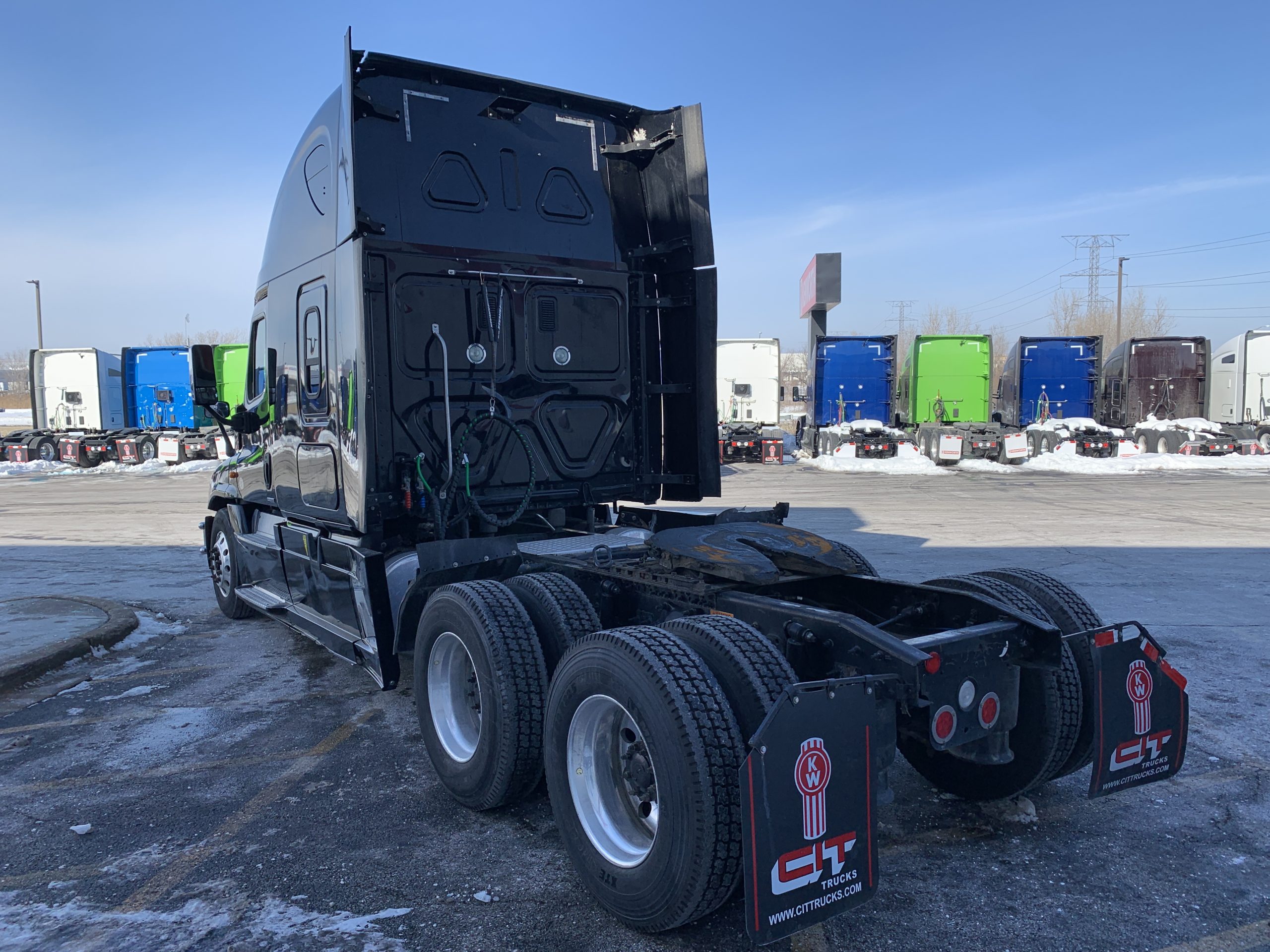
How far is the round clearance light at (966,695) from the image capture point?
10.0 ft

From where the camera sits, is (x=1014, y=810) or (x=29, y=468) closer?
(x=1014, y=810)

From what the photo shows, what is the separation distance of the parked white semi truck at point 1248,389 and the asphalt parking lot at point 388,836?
1979 centimetres

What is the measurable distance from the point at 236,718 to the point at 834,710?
380cm

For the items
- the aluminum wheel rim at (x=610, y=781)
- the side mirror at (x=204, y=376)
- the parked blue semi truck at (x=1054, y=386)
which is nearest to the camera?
the aluminum wheel rim at (x=610, y=781)

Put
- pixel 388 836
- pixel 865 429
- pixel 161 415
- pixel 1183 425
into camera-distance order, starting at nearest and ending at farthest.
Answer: pixel 388 836 → pixel 865 429 → pixel 1183 425 → pixel 161 415

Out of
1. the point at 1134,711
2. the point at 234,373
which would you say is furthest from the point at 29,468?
the point at 1134,711

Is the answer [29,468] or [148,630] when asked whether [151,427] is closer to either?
[29,468]

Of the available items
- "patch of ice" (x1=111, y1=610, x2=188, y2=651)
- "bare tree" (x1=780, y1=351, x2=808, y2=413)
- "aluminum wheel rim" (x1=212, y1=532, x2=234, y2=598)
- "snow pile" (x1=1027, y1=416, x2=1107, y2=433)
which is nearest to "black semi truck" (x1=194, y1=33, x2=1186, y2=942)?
"aluminum wheel rim" (x1=212, y1=532, x2=234, y2=598)

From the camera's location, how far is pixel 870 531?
11.8m

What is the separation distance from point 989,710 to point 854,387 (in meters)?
21.2

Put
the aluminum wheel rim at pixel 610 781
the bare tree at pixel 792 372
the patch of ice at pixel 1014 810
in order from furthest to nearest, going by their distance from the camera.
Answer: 1. the bare tree at pixel 792 372
2. the patch of ice at pixel 1014 810
3. the aluminum wheel rim at pixel 610 781

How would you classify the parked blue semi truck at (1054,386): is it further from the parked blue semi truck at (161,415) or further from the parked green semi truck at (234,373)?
the parked blue semi truck at (161,415)

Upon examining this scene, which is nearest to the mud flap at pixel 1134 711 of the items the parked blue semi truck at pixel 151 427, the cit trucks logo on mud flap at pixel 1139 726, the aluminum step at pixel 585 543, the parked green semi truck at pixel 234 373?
the cit trucks logo on mud flap at pixel 1139 726

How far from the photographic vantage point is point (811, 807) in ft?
8.27
